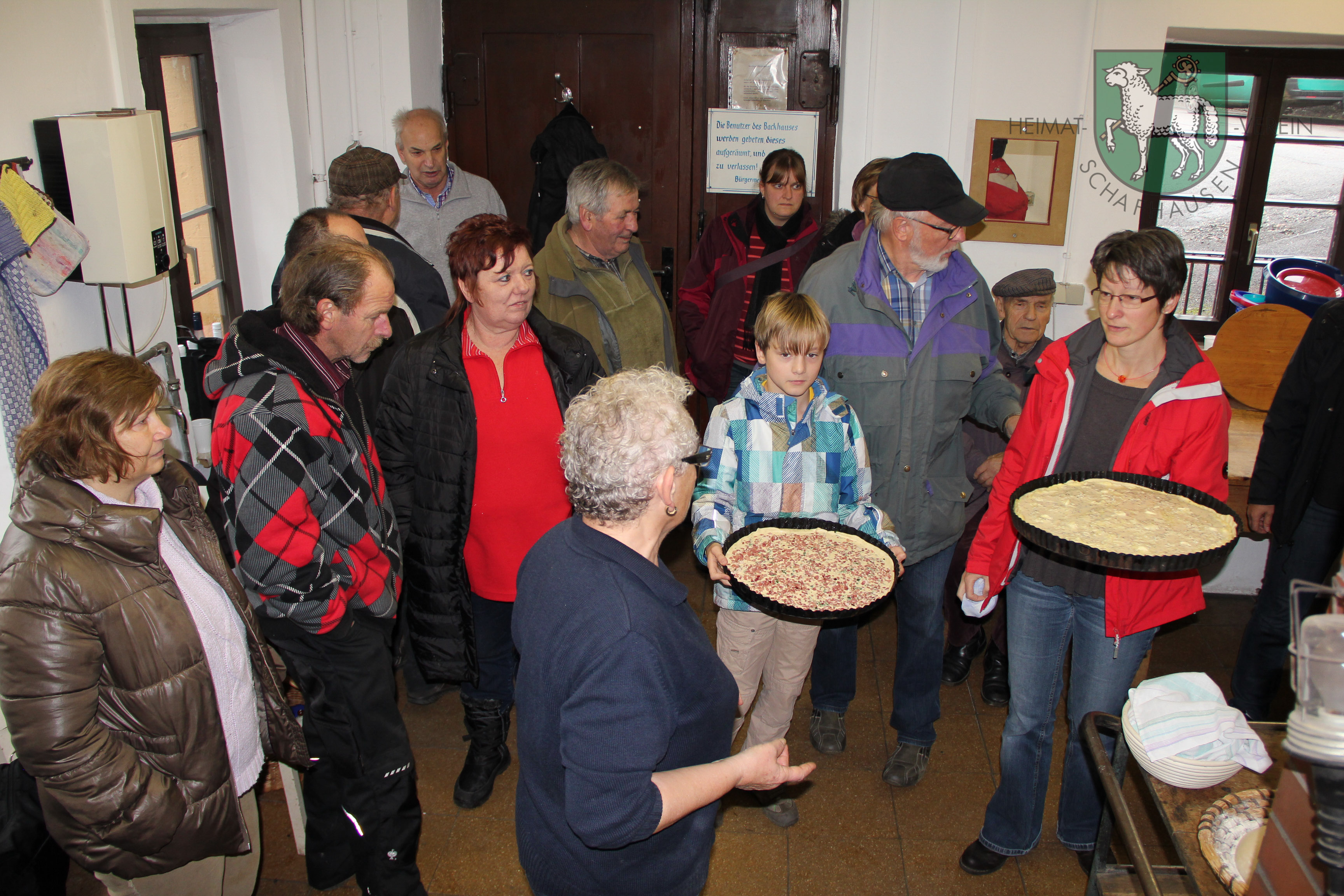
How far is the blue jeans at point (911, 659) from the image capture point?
2.83 meters

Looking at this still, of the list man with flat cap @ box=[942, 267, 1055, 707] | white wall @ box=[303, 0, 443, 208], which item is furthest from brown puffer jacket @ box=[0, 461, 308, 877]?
white wall @ box=[303, 0, 443, 208]

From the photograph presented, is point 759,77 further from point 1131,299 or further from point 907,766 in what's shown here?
point 907,766

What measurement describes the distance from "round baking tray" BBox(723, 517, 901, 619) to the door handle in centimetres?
279

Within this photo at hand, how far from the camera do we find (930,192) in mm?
2549

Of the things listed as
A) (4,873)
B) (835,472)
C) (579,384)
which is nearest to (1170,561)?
(835,472)

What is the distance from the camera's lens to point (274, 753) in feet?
7.50

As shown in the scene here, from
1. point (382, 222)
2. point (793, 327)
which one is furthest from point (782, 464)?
point (382, 222)

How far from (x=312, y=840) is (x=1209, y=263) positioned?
498 cm

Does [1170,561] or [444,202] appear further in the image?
[444,202]

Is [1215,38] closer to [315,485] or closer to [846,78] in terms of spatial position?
[846,78]

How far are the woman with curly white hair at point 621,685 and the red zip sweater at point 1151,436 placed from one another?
41.4 inches

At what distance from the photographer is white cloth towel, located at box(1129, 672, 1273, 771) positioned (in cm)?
162

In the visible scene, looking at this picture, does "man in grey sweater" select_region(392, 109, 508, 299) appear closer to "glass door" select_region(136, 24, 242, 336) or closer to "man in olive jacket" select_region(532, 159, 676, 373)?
"glass door" select_region(136, 24, 242, 336)

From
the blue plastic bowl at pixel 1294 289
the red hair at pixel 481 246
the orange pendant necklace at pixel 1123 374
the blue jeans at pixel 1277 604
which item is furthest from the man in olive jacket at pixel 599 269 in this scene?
the blue plastic bowl at pixel 1294 289
